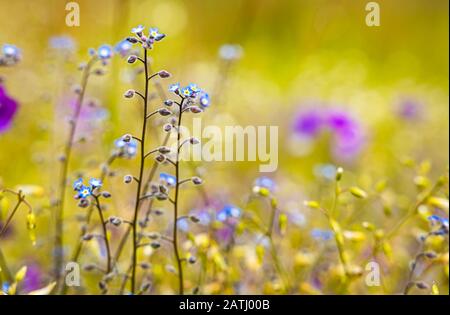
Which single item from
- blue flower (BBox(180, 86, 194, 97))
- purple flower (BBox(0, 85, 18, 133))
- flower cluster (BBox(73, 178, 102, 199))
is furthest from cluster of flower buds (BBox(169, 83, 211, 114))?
purple flower (BBox(0, 85, 18, 133))

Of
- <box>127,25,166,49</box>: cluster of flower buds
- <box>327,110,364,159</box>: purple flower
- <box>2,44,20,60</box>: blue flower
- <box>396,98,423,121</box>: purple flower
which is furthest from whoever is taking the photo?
<box>396,98,423,121</box>: purple flower

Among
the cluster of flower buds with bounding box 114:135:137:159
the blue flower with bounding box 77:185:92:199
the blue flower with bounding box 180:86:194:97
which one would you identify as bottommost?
the blue flower with bounding box 77:185:92:199

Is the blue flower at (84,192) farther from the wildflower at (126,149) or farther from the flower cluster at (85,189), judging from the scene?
the wildflower at (126,149)

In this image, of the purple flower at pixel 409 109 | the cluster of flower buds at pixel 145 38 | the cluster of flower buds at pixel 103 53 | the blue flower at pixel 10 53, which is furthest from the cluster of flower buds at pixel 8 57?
the purple flower at pixel 409 109

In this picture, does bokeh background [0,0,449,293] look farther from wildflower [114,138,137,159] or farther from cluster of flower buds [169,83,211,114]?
cluster of flower buds [169,83,211,114]

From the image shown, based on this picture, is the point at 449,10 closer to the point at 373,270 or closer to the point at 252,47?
the point at 252,47

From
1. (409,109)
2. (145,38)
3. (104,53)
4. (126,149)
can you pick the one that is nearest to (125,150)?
(126,149)

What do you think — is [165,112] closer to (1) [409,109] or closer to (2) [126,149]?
(2) [126,149]
